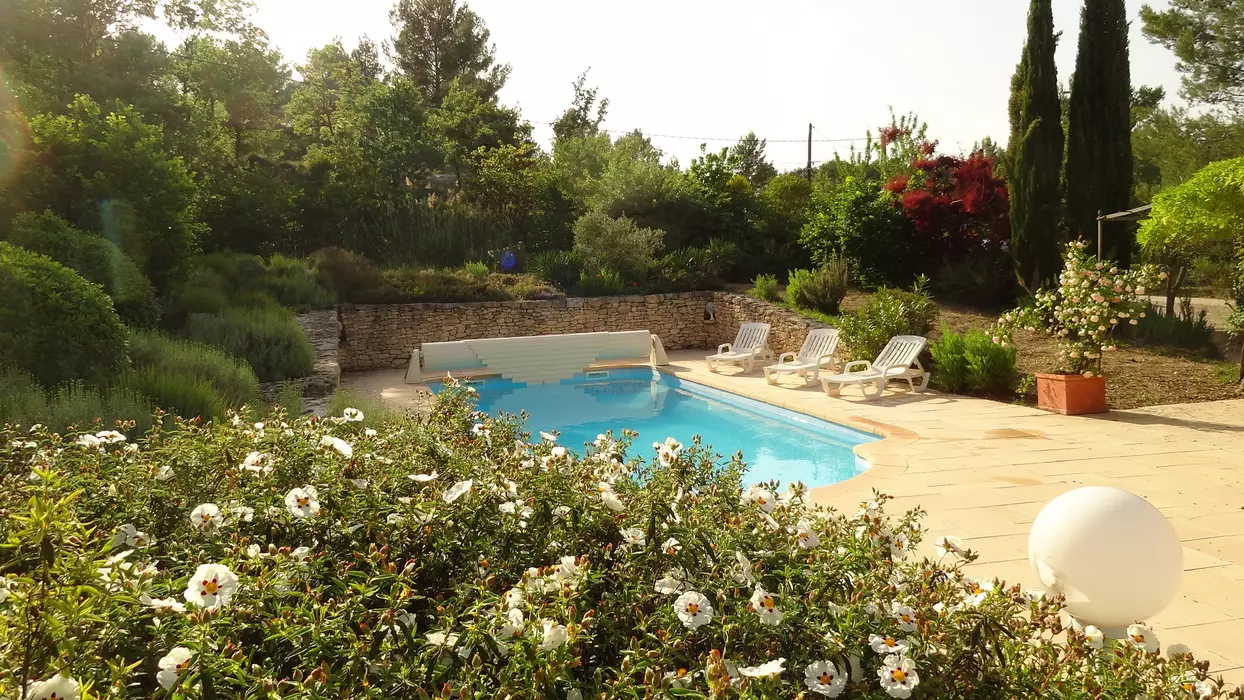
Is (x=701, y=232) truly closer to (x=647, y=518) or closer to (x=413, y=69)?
(x=647, y=518)

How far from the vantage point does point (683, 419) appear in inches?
380

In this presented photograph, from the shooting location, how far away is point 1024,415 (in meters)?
7.67

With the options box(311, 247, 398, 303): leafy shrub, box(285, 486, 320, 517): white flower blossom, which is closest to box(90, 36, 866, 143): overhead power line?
box(311, 247, 398, 303): leafy shrub

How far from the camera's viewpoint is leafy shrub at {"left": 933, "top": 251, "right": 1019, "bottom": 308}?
1254 centimetres

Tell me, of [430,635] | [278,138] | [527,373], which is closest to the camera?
[430,635]

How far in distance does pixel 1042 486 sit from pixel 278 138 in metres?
18.0

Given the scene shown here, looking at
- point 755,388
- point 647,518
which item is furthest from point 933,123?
point 647,518

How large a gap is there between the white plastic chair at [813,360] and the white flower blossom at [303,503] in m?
8.64

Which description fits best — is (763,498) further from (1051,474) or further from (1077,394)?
(1077,394)

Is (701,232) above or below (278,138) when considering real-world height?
below

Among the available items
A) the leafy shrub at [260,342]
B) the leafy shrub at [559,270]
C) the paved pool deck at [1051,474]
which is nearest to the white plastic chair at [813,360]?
the paved pool deck at [1051,474]

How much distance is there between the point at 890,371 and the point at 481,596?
8186 millimetres

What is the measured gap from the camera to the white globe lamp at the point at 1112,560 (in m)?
2.59

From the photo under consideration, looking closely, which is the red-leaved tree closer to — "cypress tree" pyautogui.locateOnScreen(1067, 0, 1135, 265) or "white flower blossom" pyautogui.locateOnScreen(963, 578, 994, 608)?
"cypress tree" pyautogui.locateOnScreen(1067, 0, 1135, 265)
